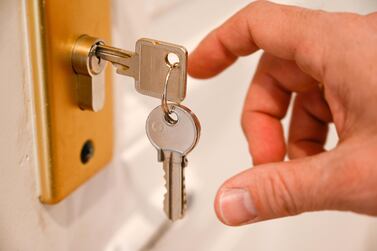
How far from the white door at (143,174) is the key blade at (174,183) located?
0.09 meters

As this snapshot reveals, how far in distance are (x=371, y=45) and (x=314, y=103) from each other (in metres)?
0.16

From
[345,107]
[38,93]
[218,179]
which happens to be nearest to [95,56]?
[38,93]

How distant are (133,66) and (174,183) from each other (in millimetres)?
82

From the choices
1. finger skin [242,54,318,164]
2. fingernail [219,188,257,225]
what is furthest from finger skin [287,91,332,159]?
fingernail [219,188,257,225]

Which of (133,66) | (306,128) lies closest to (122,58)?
(133,66)

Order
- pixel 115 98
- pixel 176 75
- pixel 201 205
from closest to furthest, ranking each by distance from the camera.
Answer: pixel 176 75, pixel 115 98, pixel 201 205

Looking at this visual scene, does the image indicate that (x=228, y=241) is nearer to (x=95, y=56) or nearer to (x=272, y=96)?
(x=272, y=96)

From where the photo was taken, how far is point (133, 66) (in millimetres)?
359

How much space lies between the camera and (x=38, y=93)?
364 millimetres

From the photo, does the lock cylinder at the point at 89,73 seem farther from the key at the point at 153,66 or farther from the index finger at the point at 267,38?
the index finger at the point at 267,38

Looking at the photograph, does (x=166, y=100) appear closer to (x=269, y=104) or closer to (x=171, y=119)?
(x=171, y=119)

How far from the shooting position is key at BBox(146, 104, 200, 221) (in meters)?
0.35

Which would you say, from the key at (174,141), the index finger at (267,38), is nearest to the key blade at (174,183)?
the key at (174,141)

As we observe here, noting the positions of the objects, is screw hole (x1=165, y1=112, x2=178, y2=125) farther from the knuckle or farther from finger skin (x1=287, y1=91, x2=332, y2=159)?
finger skin (x1=287, y1=91, x2=332, y2=159)
